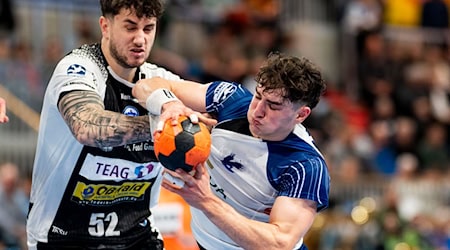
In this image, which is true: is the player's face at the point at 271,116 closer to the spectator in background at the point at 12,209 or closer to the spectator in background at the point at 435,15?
the spectator in background at the point at 12,209

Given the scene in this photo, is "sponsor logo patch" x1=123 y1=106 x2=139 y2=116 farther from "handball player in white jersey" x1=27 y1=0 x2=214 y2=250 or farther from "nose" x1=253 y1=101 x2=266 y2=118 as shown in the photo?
"nose" x1=253 y1=101 x2=266 y2=118

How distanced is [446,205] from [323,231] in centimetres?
340

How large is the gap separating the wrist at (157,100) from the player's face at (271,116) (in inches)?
26.8

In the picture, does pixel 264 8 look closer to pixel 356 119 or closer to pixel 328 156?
pixel 356 119

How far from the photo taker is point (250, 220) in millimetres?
6383

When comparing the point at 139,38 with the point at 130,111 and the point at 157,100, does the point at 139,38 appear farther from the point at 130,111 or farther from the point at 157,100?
the point at 157,100

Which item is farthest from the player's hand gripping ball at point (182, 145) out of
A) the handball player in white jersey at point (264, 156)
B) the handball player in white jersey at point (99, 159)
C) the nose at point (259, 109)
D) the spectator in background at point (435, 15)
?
the spectator in background at point (435, 15)

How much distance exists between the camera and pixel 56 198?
679 cm

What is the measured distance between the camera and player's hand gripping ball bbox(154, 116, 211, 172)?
225 inches

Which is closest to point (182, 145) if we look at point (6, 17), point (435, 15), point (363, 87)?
point (6, 17)

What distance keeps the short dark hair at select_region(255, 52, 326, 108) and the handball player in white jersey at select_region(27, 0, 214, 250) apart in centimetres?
83

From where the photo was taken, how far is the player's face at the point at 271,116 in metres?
6.56

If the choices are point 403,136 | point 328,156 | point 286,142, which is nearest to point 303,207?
point 286,142

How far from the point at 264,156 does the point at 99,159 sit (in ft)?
3.68
